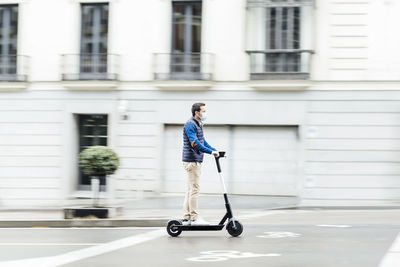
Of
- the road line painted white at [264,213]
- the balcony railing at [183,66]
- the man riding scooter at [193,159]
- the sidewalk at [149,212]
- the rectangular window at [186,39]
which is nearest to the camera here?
the man riding scooter at [193,159]

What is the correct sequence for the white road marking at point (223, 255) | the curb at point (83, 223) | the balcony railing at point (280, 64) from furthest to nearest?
the balcony railing at point (280, 64) < the curb at point (83, 223) < the white road marking at point (223, 255)

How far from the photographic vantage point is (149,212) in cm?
1470

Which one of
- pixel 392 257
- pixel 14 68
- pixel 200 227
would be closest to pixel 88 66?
pixel 14 68

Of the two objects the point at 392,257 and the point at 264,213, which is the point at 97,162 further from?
the point at 392,257

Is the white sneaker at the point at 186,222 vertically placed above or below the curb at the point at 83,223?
above

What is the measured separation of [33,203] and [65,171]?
4.27 feet

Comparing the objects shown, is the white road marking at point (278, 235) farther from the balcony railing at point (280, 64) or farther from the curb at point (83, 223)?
the balcony railing at point (280, 64)

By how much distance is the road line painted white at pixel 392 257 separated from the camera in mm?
7430

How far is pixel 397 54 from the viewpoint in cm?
1764

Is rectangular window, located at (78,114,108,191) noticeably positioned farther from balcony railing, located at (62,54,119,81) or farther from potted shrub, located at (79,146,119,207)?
potted shrub, located at (79,146,119,207)

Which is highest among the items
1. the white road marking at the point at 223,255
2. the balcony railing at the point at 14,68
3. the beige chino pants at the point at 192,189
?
the balcony railing at the point at 14,68

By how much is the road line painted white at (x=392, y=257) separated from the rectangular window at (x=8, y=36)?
1452cm

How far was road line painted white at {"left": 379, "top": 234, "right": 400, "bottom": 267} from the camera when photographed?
293 inches

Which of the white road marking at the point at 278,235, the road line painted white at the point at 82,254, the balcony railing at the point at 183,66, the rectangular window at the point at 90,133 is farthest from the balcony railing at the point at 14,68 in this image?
the white road marking at the point at 278,235
